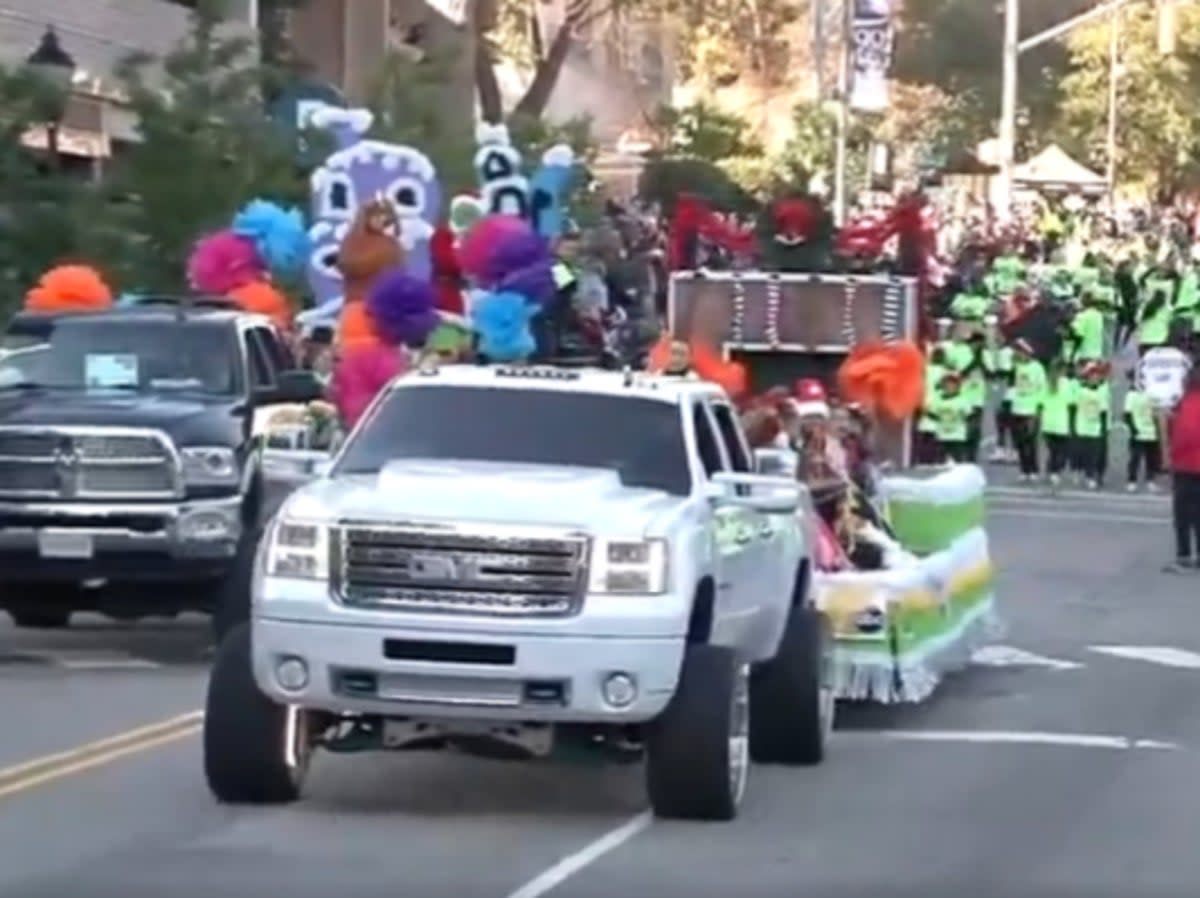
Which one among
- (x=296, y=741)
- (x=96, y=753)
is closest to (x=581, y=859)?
(x=296, y=741)

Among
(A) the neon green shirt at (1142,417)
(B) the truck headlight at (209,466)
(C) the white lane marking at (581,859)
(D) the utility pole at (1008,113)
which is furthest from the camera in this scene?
(D) the utility pole at (1008,113)

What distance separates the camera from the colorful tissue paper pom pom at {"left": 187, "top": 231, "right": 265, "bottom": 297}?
83.9ft

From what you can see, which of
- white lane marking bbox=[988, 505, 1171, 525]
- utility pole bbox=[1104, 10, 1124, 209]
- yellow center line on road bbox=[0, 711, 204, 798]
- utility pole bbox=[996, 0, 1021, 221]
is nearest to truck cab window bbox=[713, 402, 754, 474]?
yellow center line on road bbox=[0, 711, 204, 798]

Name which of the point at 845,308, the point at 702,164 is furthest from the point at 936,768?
the point at 702,164

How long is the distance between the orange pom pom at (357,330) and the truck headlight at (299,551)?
22.6 ft

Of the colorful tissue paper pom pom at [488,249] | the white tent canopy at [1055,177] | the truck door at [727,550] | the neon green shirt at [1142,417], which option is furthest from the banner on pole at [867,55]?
the truck door at [727,550]

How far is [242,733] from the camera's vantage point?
14102 mm

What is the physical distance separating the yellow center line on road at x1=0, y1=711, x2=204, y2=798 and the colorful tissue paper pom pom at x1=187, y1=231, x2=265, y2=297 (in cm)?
814

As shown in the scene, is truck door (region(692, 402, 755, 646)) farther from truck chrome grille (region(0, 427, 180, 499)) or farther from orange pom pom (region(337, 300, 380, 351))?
orange pom pom (region(337, 300, 380, 351))

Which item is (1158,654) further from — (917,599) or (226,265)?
(226,265)

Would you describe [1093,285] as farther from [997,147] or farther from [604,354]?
[997,147]

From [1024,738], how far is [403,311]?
15.3ft

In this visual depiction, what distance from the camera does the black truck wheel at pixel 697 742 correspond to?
1376cm

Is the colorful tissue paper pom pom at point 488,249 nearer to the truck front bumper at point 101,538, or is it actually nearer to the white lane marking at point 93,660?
the truck front bumper at point 101,538
